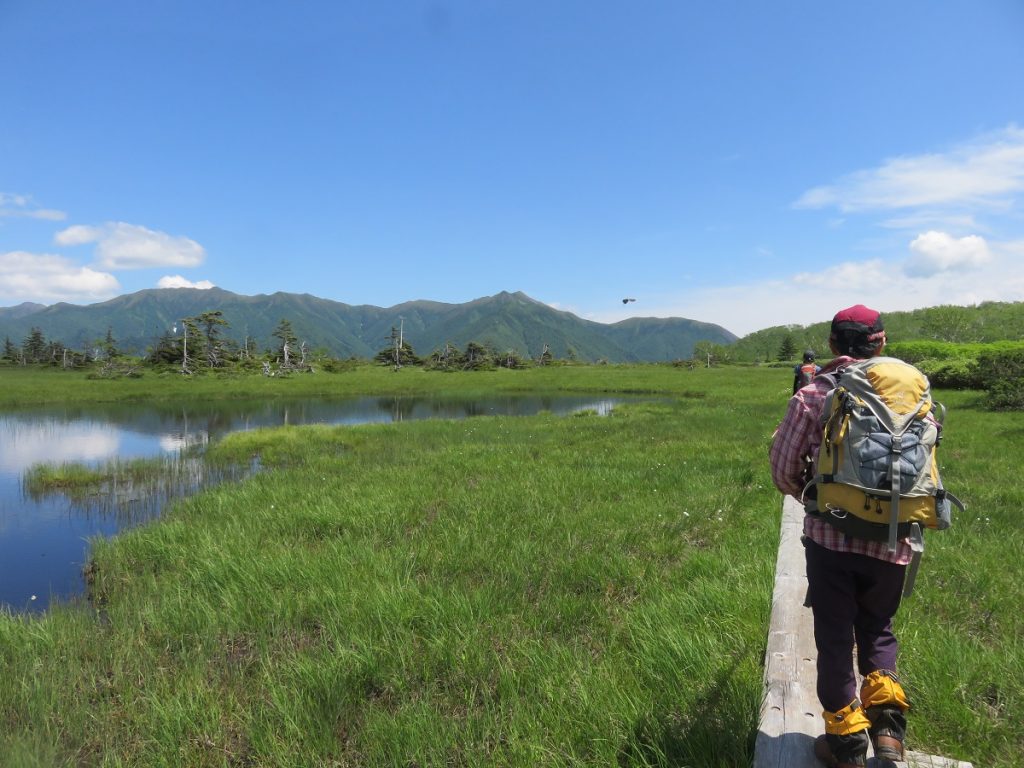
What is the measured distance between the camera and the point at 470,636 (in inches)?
199

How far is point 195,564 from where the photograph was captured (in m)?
8.01

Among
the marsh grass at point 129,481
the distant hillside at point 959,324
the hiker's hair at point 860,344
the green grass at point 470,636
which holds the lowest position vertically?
the marsh grass at point 129,481

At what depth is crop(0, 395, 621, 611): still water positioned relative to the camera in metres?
9.52

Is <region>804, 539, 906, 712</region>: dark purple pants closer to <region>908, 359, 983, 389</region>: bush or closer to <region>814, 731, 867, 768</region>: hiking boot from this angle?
<region>814, 731, 867, 768</region>: hiking boot

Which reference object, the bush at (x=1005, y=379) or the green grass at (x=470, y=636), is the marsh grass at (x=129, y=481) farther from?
the bush at (x=1005, y=379)

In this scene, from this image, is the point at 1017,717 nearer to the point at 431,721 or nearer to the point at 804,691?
the point at 804,691

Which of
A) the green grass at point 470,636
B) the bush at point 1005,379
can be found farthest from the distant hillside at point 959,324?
the green grass at point 470,636

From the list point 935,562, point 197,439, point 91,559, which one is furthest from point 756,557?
point 197,439

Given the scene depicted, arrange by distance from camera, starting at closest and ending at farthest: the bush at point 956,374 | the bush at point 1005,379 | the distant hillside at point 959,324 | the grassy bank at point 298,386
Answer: the bush at point 1005,379, the bush at point 956,374, the grassy bank at point 298,386, the distant hillside at point 959,324

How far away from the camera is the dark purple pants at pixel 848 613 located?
2.79m

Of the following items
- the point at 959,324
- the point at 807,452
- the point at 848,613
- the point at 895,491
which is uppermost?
the point at 959,324

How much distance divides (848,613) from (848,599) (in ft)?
0.25

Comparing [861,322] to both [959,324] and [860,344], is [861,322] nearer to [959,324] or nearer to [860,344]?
[860,344]

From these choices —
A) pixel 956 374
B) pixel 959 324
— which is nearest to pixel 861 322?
pixel 956 374
